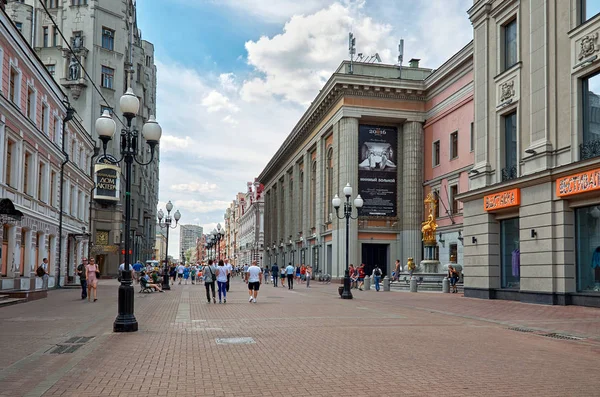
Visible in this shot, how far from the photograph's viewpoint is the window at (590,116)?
1973cm

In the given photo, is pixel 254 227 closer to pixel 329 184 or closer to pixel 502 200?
pixel 329 184

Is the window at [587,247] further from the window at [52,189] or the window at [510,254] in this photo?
the window at [52,189]

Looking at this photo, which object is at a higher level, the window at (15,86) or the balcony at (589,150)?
the window at (15,86)

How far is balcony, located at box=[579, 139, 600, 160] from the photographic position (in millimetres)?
19448

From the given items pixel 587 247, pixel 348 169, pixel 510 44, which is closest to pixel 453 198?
pixel 348 169

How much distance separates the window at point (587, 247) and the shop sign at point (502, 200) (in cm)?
258

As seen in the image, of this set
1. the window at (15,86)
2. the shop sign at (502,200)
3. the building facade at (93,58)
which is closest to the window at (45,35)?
the building facade at (93,58)

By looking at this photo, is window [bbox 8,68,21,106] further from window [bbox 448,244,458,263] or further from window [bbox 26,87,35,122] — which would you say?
window [bbox 448,244,458,263]

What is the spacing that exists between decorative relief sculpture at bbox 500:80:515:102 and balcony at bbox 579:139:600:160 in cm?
468

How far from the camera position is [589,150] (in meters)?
19.8

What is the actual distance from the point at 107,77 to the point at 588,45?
48.9 m

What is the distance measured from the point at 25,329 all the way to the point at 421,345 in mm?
8711

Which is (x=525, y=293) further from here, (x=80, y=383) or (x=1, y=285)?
(x=1, y=285)

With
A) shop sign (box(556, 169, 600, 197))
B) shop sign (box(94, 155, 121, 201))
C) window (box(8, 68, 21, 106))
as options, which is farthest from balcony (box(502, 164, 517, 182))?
shop sign (box(94, 155, 121, 201))
